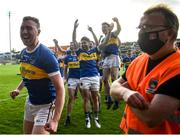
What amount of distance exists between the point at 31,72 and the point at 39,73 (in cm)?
16

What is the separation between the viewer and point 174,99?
9.85 ft

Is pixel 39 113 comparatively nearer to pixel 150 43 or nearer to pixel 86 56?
pixel 150 43

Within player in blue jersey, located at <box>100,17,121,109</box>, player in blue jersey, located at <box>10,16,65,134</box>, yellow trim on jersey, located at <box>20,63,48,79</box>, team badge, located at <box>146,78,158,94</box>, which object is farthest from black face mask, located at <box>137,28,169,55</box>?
player in blue jersey, located at <box>100,17,121,109</box>

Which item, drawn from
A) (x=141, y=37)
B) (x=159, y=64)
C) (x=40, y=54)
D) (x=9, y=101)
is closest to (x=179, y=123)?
(x=159, y=64)

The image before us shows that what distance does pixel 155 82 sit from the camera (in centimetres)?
310

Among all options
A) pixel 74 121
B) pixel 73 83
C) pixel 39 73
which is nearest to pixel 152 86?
pixel 39 73

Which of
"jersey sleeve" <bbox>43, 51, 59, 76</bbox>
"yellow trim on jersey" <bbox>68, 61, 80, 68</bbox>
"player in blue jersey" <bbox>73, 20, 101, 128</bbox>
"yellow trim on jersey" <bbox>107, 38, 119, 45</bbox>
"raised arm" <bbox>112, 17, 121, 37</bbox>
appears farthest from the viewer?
"yellow trim on jersey" <bbox>107, 38, 119, 45</bbox>

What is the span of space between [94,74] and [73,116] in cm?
158

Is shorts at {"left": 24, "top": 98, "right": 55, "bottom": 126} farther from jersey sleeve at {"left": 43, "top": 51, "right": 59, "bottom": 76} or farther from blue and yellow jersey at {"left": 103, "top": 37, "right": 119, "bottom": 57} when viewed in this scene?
blue and yellow jersey at {"left": 103, "top": 37, "right": 119, "bottom": 57}

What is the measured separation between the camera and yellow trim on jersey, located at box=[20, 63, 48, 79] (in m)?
5.46

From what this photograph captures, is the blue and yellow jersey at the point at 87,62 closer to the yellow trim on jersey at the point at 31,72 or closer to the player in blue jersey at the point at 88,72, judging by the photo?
the player in blue jersey at the point at 88,72

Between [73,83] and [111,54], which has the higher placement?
[111,54]

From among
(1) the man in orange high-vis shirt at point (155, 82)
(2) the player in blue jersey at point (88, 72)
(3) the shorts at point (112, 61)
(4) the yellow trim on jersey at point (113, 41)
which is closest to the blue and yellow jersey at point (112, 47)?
(4) the yellow trim on jersey at point (113, 41)

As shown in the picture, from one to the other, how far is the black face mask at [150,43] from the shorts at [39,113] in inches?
98.1
